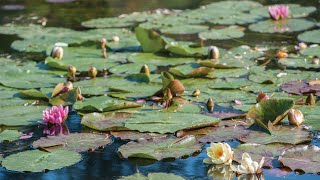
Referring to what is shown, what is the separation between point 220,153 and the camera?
2.89 meters

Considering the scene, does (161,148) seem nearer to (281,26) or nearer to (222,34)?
(222,34)

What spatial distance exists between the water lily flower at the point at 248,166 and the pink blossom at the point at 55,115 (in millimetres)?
1146

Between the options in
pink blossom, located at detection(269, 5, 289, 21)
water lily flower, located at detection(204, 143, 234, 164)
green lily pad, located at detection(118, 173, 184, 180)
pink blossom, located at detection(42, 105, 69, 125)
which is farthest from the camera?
pink blossom, located at detection(269, 5, 289, 21)

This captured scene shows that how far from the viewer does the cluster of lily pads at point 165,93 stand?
3115 millimetres

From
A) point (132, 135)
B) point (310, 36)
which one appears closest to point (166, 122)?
point (132, 135)

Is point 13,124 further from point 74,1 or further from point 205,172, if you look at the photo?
point 74,1

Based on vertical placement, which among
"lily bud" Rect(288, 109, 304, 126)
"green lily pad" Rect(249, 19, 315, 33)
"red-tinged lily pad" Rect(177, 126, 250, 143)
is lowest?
"green lily pad" Rect(249, 19, 315, 33)

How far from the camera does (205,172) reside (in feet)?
9.41

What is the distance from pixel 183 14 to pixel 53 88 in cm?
301

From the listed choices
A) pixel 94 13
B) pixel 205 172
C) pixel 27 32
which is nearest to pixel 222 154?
pixel 205 172

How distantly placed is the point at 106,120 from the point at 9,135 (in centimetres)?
51

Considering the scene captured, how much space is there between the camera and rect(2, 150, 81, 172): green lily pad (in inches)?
116

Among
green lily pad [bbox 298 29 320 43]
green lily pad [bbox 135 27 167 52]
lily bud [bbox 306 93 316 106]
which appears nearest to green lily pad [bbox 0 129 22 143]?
lily bud [bbox 306 93 316 106]

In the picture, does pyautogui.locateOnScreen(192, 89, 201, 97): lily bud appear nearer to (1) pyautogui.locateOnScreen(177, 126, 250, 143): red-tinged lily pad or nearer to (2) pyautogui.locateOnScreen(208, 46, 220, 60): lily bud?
(1) pyautogui.locateOnScreen(177, 126, 250, 143): red-tinged lily pad
